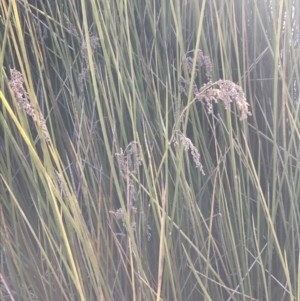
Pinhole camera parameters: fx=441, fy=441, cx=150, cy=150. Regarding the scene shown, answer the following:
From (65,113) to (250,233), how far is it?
0.49 metres

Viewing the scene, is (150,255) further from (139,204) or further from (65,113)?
(65,113)

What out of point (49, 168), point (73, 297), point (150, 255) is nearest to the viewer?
point (49, 168)

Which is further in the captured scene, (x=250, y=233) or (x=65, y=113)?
(x=65, y=113)

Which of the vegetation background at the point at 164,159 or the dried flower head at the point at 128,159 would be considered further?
the vegetation background at the point at 164,159

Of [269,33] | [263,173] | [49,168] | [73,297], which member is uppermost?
[269,33]

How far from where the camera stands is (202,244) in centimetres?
87

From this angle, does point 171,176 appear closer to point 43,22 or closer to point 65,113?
point 65,113

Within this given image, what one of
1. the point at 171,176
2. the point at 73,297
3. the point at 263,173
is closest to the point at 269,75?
the point at 263,173

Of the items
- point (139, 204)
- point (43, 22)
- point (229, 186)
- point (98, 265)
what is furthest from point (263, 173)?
point (43, 22)

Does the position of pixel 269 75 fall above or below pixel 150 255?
above

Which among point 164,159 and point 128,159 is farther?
point 164,159

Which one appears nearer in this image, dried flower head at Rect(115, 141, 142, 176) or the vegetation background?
dried flower head at Rect(115, 141, 142, 176)

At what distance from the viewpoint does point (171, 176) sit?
0.90 m

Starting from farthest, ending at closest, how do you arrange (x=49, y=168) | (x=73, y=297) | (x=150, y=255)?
(x=150, y=255), (x=73, y=297), (x=49, y=168)
